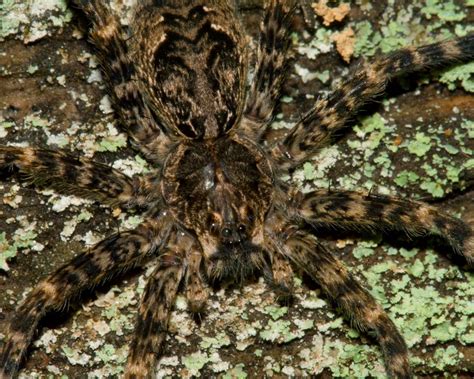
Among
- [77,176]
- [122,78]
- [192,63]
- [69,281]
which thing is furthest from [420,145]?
[69,281]

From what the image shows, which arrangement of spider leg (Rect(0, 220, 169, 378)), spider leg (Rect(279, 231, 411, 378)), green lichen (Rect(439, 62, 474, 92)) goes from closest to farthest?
spider leg (Rect(0, 220, 169, 378)) → spider leg (Rect(279, 231, 411, 378)) → green lichen (Rect(439, 62, 474, 92))

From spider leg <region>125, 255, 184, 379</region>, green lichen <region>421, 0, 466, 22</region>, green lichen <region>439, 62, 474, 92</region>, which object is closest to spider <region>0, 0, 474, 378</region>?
spider leg <region>125, 255, 184, 379</region>

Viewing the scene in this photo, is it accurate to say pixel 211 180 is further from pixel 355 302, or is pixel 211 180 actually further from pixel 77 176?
pixel 355 302

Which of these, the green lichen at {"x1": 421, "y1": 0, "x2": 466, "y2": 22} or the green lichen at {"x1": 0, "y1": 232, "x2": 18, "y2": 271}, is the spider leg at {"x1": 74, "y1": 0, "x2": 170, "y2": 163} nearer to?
the green lichen at {"x1": 0, "y1": 232, "x2": 18, "y2": 271}

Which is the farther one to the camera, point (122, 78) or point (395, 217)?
point (122, 78)

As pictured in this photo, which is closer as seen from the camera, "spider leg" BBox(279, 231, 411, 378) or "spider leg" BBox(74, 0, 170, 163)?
"spider leg" BBox(279, 231, 411, 378)

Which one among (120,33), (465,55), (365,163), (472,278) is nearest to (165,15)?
(120,33)
